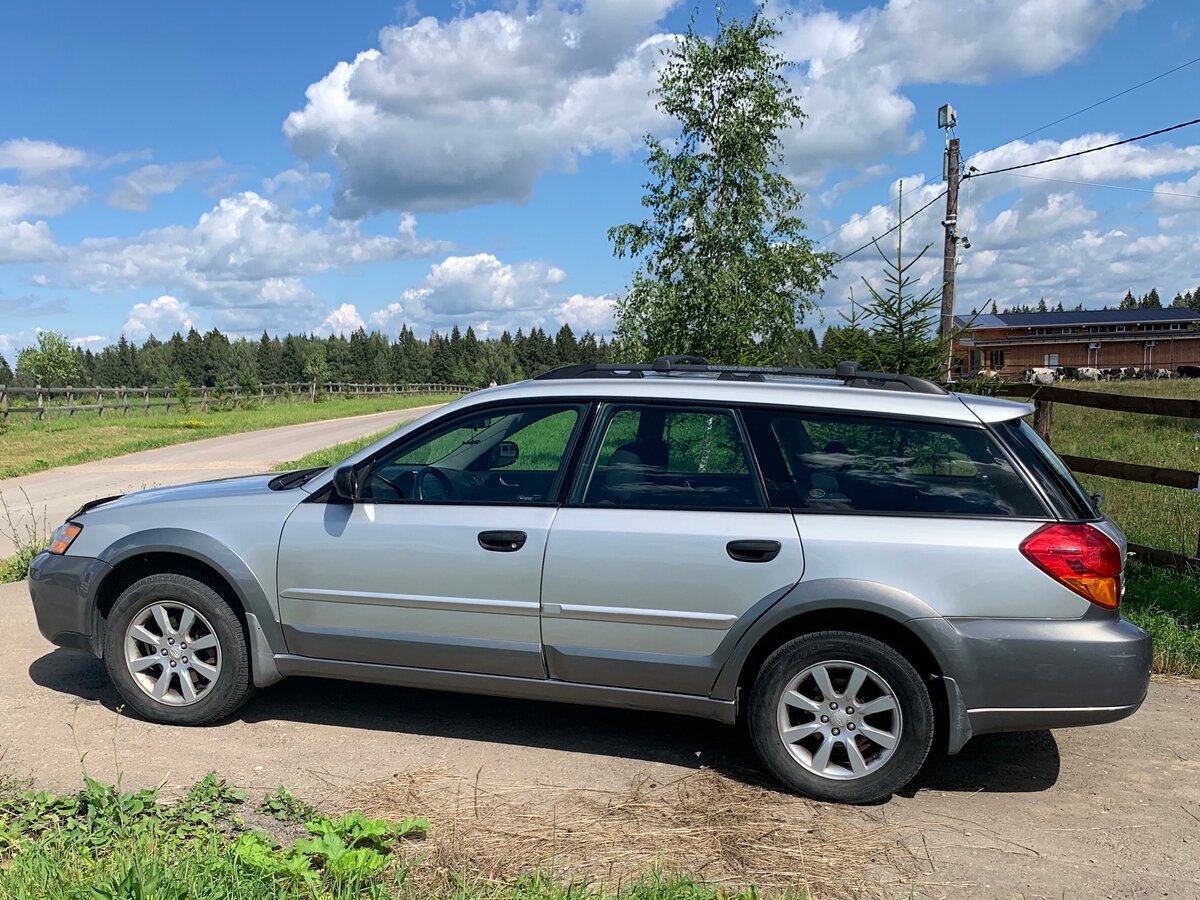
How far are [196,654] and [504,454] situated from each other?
1790mm

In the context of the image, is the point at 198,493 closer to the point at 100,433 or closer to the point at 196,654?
the point at 196,654

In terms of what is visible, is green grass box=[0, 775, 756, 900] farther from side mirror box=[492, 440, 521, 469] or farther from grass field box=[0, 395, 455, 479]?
grass field box=[0, 395, 455, 479]

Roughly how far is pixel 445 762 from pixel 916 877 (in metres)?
2.02

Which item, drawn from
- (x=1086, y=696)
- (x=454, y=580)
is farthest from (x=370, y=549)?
(x=1086, y=696)

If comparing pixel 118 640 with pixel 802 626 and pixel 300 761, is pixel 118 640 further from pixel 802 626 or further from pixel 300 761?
pixel 802 626

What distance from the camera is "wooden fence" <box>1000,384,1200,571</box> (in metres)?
6.82

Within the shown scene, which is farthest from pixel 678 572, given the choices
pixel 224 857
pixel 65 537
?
pixel 65 537

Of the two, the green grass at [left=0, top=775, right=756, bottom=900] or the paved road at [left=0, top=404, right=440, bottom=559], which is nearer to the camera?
the green grass at [left=0, top=775, right=756, bottom=900]

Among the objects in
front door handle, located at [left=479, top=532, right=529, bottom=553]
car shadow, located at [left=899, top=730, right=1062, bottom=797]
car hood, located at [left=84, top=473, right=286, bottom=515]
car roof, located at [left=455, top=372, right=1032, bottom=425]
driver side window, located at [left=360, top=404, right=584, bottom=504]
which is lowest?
car shadow, located at [left=899, top=730, right=1062, bottom=797]

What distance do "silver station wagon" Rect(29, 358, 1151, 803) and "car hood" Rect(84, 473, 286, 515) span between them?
3 centimetres

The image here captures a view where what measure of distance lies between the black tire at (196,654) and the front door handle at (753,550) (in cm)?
240

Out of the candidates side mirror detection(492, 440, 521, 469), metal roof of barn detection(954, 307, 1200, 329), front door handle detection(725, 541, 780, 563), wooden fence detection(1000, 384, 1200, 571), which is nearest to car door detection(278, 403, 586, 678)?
side mirror detection(492, 440, 521, 469)

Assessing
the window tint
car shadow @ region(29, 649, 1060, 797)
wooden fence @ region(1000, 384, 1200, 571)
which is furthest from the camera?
wooden fence @ region(1000, 384, 1200, 571)

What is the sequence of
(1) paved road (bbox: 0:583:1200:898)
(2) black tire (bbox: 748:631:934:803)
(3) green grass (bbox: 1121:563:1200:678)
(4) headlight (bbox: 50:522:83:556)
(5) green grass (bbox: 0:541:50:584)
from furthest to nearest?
(5) green grass (bbox: 0:541:50:584)
(3) green grass (bbox: 1121:563:1200:678)
(4) headlight (bbox: 50:522:83:556)
(2) black tire (bbox: 748:631:934:803)
(1) paved road (bbox: 0:583:1200:898)
